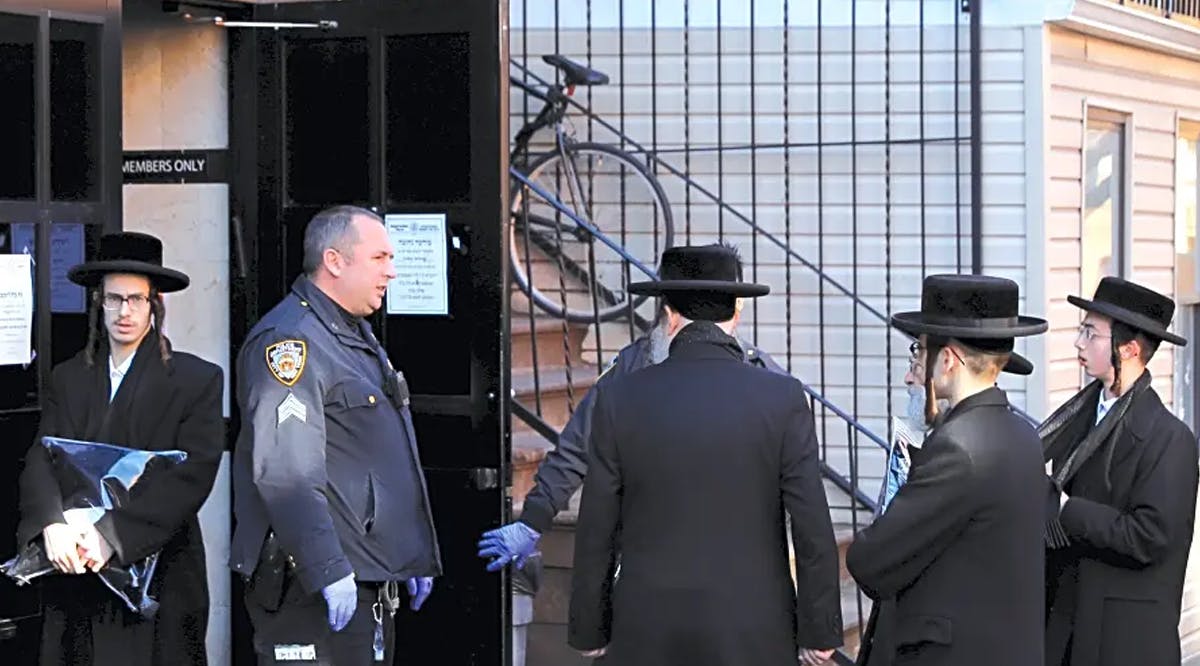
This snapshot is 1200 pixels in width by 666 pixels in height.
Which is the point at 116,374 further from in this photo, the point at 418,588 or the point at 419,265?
the point at 419,265

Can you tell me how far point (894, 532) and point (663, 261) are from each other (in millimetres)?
1134

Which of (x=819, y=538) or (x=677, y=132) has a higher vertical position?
(x=677, y=132)

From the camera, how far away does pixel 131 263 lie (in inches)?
229

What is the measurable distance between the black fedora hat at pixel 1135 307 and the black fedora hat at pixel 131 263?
2907 mm

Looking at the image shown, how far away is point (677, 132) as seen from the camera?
32.1 feet

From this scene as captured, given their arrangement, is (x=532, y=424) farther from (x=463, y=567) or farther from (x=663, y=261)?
(x=663, y=261)

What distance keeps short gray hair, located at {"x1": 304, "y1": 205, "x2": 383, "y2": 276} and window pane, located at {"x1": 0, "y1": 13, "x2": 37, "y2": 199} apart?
3.33ft

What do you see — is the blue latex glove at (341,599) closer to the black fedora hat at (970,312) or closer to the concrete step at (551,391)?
the black fedora hat at (970,312)

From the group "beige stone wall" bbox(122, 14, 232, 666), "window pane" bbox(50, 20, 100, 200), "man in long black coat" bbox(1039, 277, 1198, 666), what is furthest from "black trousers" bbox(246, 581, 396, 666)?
"man in long black coat" bbox(1039, 277, 1198, 666)

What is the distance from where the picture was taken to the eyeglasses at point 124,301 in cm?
583

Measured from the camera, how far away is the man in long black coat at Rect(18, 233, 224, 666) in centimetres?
569

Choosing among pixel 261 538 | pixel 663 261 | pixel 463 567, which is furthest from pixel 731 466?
pixel 463 567

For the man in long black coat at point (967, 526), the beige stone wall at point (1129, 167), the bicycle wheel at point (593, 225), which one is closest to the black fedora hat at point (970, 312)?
the man in long black coat at point (967, 526)

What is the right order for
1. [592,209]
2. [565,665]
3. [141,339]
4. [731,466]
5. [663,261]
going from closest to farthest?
1. [731,466]
2. [663,261]
3. [141,339]
4. [565,665]
5. [592,209]
